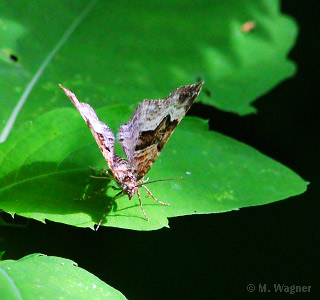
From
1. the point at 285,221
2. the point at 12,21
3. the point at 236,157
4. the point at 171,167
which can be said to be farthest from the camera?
the point at 12,21

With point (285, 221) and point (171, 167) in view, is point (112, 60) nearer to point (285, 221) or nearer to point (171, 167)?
point (171, 167)

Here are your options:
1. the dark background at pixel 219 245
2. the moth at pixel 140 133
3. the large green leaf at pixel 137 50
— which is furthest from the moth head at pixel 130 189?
the large green leaf at pixel 137 50

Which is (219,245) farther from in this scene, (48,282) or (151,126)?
(48,282)

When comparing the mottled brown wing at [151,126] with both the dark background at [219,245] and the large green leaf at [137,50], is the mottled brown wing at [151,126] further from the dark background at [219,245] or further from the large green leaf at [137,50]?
the large green leaf at [137,50]

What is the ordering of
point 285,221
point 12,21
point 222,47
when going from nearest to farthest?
point 285,221 → point 12,21 → point 222,47

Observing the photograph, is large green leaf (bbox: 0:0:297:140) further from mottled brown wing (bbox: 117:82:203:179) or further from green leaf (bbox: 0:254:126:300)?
green leaf (bbox: 0:254:126:300)

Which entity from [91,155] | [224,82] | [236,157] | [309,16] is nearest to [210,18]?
[224,82]
